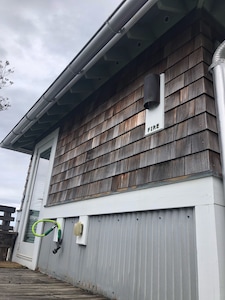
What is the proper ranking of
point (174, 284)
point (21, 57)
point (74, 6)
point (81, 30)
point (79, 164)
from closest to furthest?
point (174, 284)
point (79, 164)
point (74, 6)
point (81, 30)
point (21, 57)

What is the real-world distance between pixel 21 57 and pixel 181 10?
413 cm

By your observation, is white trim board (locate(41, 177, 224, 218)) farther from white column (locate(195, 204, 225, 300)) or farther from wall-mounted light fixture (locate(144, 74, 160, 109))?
wall-mounted light fixture (locate(144, 74, 160, 109))

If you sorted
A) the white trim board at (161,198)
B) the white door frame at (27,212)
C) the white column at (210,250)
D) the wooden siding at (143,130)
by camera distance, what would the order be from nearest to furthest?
the white column at (210,250) → the white trim board at (161,198) → the wooden siding at (143,130) → the white door frame at (27,212)

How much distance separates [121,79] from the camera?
3.36m

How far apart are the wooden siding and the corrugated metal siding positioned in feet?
1.17

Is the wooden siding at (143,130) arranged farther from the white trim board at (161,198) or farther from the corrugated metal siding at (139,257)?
the corrugated metal siding at (139,257)

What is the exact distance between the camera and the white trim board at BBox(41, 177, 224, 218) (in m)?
1.76

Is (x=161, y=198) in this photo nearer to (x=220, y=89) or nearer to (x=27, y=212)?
(x=220, y=89)

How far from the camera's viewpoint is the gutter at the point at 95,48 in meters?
2.41

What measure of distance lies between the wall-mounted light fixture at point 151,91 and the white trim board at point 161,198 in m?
0.91

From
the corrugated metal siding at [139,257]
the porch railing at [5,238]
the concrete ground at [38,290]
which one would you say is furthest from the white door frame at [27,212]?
the corrugated metal siding at [139,257]

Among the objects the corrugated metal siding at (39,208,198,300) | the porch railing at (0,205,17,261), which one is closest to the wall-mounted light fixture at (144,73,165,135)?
the corrugated metal siding at (39,208,198,300)

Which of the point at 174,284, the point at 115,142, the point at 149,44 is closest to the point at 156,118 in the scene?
the point at 115,142

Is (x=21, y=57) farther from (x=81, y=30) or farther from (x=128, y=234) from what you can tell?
(x=128, y=234)
